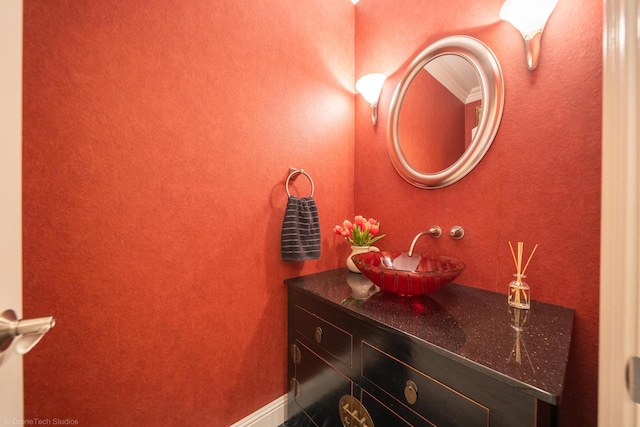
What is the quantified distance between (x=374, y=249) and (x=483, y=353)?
2.42ft

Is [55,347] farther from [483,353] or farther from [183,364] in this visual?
[483,353]

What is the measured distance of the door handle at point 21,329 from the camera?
14.0 inches

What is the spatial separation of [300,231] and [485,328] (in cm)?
83

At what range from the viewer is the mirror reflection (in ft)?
3.65

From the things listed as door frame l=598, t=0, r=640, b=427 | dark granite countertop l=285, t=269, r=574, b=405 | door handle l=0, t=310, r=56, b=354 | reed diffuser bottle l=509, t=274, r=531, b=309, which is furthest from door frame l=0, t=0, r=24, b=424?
reed diffuser bottle l=509, t=274, r=531, b=309

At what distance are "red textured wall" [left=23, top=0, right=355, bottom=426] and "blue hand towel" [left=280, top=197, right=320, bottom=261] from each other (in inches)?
3.5

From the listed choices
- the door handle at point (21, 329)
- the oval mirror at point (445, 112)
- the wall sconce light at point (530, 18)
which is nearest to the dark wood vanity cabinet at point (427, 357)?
the oval mirror at point (445, 112)

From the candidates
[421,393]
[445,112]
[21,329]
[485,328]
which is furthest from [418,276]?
[21,329]

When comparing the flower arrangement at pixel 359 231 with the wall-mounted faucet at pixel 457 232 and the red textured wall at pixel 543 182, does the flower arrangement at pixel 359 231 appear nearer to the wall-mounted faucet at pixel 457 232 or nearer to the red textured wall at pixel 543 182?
the red textured wall at pixel 543 182

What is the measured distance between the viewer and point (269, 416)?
122 centimetres

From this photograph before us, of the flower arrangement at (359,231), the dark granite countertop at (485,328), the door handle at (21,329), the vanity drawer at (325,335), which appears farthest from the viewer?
the flower arrangement at (359,231)

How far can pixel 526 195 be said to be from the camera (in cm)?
96

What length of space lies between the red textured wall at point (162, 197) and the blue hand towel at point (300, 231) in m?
0.09

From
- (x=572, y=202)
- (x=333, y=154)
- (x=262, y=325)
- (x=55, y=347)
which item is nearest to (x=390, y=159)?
(x=333, y=154)
